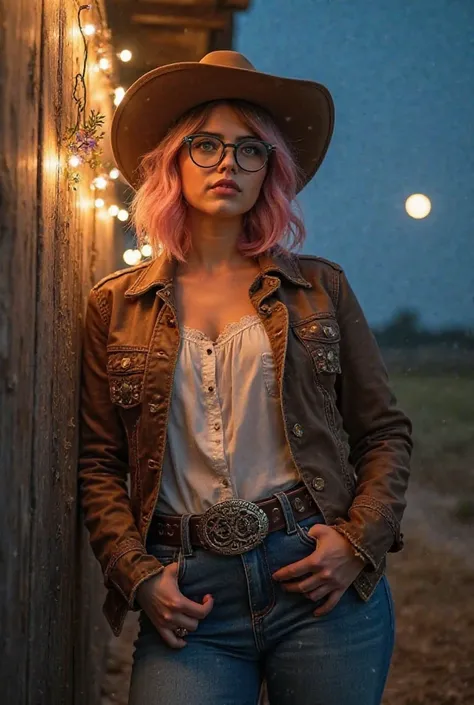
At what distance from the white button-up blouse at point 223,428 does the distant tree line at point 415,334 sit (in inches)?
64.8

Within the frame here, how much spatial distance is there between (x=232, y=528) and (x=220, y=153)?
2.03 feet

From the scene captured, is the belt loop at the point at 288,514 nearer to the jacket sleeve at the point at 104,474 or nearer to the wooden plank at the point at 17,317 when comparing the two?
the jacket sleeve at the point at 104,474

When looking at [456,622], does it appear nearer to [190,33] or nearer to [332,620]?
[332,620]

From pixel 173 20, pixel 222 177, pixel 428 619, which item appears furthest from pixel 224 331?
pixel 428 619

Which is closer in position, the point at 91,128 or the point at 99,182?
the point at 91,128

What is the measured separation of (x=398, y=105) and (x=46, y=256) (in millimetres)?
2063

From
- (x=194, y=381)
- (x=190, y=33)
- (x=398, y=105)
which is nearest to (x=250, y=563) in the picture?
(x=194, y=381)

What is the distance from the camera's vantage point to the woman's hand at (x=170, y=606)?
→ 123cm

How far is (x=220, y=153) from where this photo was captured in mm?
1410

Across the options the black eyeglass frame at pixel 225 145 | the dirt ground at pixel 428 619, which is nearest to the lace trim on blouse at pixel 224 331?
the black eyeglass frame at pixel 225 145

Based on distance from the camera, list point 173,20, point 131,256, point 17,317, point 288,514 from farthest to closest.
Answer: point 173,20, point 131,256, point 288,514, point 17,317

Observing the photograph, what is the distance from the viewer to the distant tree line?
2922 millimetres

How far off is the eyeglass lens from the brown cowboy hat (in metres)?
0.09

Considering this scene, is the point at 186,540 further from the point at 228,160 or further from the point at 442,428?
the point at 442,428
